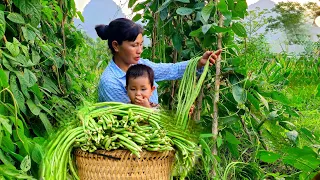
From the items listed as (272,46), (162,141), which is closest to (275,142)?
(162,141)

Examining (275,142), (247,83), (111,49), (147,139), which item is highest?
(111,49)

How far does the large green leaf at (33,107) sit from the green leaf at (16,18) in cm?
32

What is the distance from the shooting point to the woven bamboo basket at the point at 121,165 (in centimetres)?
165

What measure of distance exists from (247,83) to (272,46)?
4082 millimetres

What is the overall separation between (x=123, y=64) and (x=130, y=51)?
0.22ft

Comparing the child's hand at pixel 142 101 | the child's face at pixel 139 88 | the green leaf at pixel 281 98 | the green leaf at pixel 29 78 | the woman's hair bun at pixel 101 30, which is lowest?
the green leaf at pixel 281 98

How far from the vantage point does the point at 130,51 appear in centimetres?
231

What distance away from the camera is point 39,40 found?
233 cm

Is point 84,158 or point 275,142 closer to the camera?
point 84,158

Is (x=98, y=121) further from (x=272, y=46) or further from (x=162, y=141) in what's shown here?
(x=272, y=46)

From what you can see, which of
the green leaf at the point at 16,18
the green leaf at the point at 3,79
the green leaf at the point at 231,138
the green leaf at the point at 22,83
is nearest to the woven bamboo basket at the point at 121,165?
the green leaf at the point at 3,79

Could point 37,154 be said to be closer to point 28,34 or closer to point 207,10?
point 28,34

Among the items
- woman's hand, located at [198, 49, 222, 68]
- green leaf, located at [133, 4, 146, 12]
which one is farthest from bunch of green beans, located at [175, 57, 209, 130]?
green leaf, located at [133, 4, 146, 12]

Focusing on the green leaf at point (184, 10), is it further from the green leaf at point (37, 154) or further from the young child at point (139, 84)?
the green leaf at point (37, 154)
